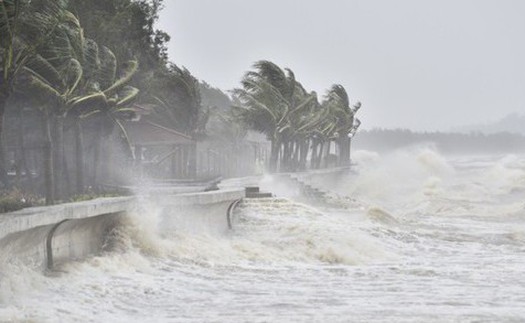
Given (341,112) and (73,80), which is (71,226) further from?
(341,112)

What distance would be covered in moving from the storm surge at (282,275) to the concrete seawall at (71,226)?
0.89 ft

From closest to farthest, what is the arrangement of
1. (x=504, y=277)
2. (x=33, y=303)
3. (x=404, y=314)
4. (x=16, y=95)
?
(x=33, y=303), (x=404, y=314), (x=504, y=277), (x=16, y=95)

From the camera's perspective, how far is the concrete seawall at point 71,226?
1447 cm

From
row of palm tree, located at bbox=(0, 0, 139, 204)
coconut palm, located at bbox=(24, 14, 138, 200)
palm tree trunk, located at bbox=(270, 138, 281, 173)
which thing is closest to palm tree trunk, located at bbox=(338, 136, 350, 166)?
palm tree trunk, located at bbox=(270, 138, 281, 173)

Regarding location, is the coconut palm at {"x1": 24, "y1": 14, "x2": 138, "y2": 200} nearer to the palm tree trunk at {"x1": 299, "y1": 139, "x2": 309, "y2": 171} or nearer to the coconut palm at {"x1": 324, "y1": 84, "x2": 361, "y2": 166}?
the palm tree trunk at {"x1": 299, "y1": 139, "x2": 309, "y2": 171}

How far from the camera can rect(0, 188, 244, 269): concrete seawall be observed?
14469 mm

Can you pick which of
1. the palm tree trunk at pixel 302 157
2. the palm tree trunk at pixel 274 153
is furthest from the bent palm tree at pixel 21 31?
the palm tree trunk at pixel 302 157

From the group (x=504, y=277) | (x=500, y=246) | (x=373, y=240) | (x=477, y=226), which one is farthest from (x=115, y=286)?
(x=477, y=226)

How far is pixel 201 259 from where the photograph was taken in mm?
19312

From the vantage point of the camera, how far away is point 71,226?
16766mm

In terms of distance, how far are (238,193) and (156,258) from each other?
10.5 metres

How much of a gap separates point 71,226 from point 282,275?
12.4ft

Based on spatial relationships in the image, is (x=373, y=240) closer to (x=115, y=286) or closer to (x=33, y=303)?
(x=115, y=286)

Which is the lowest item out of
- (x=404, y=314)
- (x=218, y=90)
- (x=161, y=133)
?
(x=404, y=314)
